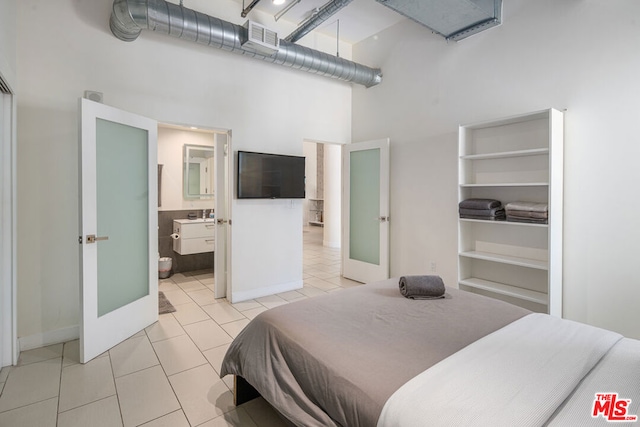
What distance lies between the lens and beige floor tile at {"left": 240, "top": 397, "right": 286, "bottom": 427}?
189cm

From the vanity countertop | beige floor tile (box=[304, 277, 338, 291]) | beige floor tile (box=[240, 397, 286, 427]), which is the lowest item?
beige floor tile (box=[240, 397, 286, 427])

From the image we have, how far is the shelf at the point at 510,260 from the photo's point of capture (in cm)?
290

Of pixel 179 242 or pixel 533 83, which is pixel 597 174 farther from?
pixel 179 242

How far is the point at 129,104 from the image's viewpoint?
10.4ft

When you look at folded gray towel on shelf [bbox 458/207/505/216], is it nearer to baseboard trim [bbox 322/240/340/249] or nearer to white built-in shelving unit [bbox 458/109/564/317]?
white built-in shelving unit [bbox 458/109/564/317]

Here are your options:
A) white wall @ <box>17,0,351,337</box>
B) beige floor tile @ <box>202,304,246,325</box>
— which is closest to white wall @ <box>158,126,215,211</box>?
white wall @ <box>17,0,351,337</box>

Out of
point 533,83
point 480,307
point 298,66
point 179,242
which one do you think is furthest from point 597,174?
point 179,242

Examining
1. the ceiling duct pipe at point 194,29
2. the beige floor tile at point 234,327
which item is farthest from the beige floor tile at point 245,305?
the ceiling duct pipe at point 194,29

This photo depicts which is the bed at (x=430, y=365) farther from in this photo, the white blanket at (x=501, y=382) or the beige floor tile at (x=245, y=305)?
the beige floor tile at (x=245, y=305)

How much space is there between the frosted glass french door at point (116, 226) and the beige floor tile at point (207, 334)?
50 centimetres

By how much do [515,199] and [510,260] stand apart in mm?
631

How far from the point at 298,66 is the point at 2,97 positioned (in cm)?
275

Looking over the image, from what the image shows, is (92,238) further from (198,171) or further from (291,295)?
(198,171)

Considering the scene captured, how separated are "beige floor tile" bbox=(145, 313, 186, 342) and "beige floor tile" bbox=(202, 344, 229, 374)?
525 mm
